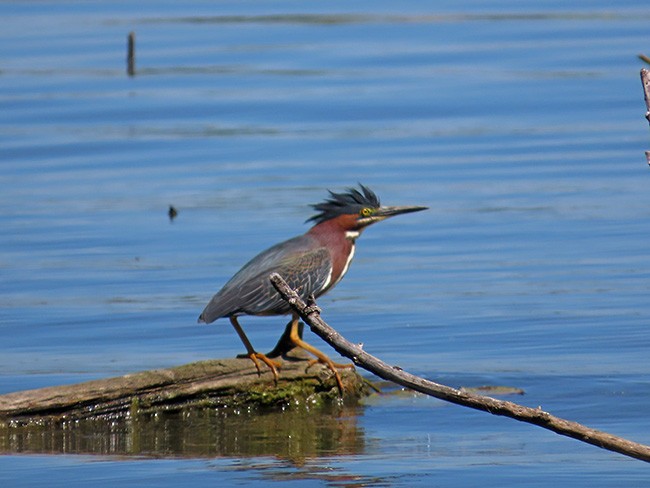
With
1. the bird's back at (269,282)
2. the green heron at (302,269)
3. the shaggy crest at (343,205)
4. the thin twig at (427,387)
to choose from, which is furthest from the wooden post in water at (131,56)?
the thin twig at (427,387)

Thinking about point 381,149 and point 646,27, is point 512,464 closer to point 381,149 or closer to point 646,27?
point 381,149

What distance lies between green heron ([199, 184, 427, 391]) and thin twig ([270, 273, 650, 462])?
3.37m

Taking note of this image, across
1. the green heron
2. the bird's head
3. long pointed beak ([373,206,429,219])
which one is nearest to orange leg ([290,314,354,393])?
the green heron

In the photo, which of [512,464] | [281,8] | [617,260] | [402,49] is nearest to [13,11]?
[281,8]

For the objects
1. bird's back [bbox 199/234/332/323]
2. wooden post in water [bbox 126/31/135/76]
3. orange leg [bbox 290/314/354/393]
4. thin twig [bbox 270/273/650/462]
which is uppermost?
wooden post in water [bbox 126/31/135/76]

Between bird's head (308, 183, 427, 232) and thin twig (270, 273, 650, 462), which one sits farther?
bird's head (308, 183, 427, 232)

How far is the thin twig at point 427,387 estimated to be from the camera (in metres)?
4.06

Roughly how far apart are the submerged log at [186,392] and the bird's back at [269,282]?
0.27 metres

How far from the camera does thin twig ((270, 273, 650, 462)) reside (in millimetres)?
4062

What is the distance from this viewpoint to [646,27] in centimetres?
2336

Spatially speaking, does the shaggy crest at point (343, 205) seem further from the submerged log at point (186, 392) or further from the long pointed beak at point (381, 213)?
the submerged log at point (186, 392)

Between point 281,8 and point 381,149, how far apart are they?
13824 mm

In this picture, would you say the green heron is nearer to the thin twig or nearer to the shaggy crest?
the shaggy crest

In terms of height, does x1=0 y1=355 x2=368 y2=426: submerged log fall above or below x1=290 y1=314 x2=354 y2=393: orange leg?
below
